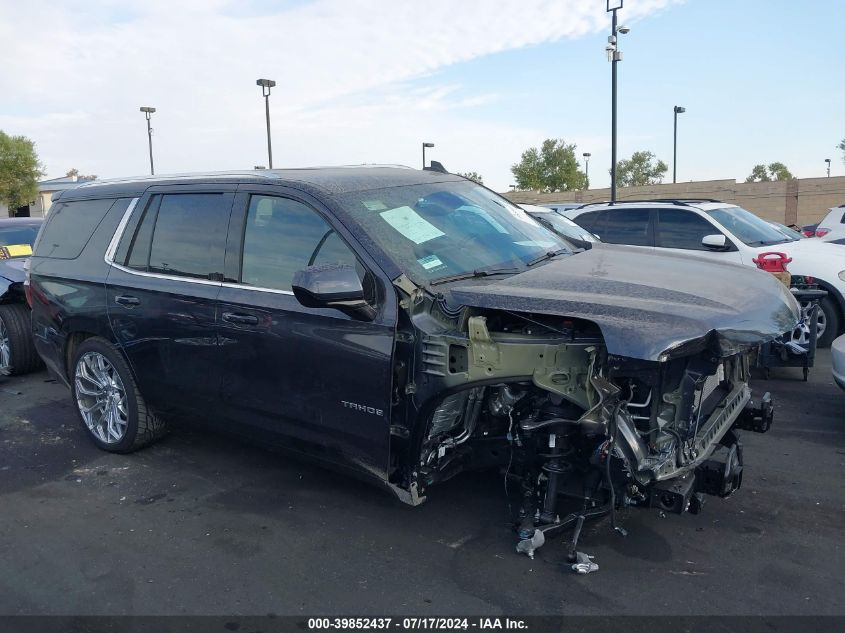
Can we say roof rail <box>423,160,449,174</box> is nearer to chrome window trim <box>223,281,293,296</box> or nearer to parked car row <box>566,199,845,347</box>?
chrome window trim <box>223,281,293,296</box>

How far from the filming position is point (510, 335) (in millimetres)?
3188

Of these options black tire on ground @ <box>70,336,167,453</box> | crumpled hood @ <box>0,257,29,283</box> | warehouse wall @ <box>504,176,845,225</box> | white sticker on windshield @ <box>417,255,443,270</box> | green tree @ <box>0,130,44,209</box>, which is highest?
green tree @ <box>0,130,44,209</box>

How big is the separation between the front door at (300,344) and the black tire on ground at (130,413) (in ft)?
3.32

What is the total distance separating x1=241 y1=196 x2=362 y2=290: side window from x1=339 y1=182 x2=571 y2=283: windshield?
0.62ft

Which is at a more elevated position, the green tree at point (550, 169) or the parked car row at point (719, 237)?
the green tree at point (550, 169)

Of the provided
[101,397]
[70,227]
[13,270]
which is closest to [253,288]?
[101,397]

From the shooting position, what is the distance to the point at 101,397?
5098mm

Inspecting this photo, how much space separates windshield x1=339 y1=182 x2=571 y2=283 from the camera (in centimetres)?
357

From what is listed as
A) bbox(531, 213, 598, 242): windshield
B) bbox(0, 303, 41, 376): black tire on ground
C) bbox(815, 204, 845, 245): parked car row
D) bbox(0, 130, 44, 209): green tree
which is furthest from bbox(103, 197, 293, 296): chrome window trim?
bbox(0, 130, 44, 209): green tree

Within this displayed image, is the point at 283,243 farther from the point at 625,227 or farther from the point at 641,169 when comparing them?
the point at 641,169

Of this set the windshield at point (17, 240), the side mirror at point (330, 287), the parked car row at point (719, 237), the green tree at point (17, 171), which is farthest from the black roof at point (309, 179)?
the green tree at point (17, 171)

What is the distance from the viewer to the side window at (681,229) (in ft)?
28.2

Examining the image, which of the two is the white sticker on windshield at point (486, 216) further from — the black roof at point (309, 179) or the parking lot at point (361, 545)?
the parking lot at point (361, 545)

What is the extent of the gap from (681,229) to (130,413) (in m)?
6.69
